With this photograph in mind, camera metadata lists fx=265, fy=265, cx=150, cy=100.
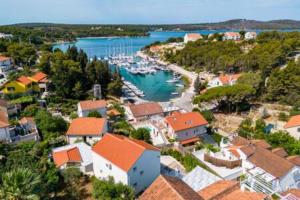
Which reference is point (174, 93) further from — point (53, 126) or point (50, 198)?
point (50, 198)

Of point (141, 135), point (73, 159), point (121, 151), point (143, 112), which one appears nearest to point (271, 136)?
point (141, 135)

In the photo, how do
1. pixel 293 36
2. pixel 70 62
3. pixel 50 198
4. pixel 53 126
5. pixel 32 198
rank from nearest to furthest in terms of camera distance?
pixel 32 198, pixel 50 198, pixel 53 126, pixel 70 62, pixel 293 36

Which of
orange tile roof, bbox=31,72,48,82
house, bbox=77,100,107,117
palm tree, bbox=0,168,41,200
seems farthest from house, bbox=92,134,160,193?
orange tile roof, bbox=31,72,48,82

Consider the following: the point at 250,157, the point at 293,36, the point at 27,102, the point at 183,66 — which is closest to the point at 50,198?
the point at 250,157

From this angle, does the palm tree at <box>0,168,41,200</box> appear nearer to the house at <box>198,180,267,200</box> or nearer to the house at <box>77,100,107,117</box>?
the house at <box>198,180,267,200</box>

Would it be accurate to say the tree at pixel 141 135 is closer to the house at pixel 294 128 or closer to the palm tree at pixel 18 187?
the palm tree at pixel 18 187
